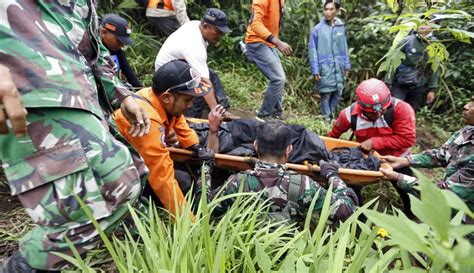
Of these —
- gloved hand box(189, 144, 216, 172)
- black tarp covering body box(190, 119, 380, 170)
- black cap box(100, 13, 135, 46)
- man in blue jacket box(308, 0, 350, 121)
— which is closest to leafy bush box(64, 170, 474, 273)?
gloved hand box(189, 144, 216, 172)

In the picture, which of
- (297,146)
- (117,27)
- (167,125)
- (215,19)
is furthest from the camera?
(215,19)

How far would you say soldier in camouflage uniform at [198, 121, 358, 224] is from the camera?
254 cm

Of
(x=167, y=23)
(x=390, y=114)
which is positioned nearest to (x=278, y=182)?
(x=390, y=114)

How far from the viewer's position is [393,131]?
3.79m

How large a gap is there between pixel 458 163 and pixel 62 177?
2608mm

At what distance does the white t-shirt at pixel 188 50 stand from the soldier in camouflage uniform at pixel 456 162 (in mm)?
1980

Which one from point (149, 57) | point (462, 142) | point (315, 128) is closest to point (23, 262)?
point (462, 142)

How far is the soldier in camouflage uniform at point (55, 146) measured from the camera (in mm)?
1519

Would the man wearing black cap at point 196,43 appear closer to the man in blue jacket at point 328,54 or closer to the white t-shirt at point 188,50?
the white t-shirt at point 188,50

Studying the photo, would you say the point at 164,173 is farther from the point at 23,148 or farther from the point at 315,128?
the point at 315,128

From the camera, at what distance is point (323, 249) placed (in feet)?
5.61

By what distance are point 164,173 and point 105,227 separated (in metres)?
0.80

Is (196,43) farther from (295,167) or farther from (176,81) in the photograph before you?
(295,167)

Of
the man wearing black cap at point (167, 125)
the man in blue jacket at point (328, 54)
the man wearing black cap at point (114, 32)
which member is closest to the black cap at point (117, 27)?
the man wearing black cap at point (114, 32)
